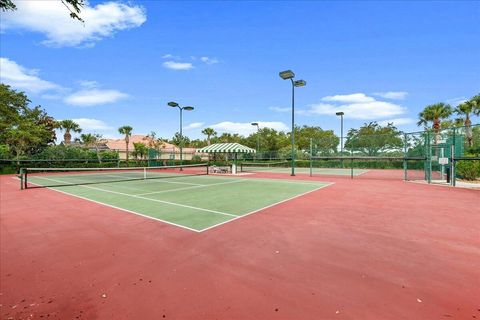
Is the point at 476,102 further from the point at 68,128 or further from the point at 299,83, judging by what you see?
the point at 68,128

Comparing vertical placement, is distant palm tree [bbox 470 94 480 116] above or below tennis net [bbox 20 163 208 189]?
above

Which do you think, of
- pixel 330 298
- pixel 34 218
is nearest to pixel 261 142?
pixel 34 218

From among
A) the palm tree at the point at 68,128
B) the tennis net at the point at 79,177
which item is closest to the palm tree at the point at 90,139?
the palm tree at the point at 68,128

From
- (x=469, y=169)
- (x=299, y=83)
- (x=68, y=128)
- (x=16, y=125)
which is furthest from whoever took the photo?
(x=68, y=128)

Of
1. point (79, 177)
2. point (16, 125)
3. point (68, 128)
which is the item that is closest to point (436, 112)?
point (79, 177)

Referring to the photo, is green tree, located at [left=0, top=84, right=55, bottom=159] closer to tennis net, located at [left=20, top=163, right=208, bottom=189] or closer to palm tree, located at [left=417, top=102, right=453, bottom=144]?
tennis net, located at [left=20, top=163, right=208, bottom=189]

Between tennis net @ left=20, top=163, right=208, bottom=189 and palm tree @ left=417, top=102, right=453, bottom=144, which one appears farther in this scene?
palm tree @ left=417, top=102, right=453, bottom=144

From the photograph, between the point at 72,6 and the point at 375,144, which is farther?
the point at 375,144

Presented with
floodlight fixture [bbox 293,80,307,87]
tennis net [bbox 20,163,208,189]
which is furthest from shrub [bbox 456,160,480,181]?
tennis net [bbox 20,163,208,189]

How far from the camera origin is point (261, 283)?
366 cm

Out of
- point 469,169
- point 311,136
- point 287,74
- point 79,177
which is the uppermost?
point 287,74

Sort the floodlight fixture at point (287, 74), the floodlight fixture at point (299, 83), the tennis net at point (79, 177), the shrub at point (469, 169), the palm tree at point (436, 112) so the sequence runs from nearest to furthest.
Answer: the tennis net at point (79, 177)
the shrub at point (469, 169)
the floodlight fixture at point (287, 74)
the floodlight fixture at point (299, 83)
the palm tree at point (436, 112)

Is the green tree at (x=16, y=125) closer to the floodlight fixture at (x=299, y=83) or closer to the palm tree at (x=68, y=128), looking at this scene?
the palm tree at (x=68, y=128)

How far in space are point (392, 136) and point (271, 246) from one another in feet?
65.2
